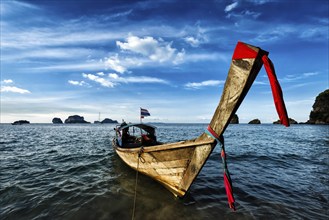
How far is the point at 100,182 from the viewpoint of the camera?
28.4 feet

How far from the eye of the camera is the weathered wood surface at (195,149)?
340 centimetres

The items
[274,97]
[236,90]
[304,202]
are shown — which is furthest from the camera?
[304,202]

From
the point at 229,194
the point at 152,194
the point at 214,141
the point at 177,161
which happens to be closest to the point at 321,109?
the point at 152,194

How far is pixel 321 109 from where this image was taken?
305 ft

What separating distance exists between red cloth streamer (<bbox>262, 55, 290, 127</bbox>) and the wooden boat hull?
5.90 ft

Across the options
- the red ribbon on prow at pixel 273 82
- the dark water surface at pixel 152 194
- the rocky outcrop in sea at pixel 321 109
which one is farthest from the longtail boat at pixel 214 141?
the rocky outcrop in sea at pixel 321 109

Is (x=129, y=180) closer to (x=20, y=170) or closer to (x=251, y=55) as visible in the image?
(x=20, y=170)

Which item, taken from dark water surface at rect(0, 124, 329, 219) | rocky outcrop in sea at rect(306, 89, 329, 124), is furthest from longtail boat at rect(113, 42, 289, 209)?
rocky outcrop in sea at rect(306, 89, 329, 124)

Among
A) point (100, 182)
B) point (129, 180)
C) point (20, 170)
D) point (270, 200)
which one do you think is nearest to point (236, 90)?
point (270, 200)

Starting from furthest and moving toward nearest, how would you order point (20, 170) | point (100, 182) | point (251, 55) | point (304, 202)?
point (20, 170), point (100, 182), point (304, 202), point (251, 55)

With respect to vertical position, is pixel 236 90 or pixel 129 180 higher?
pixel 236 90

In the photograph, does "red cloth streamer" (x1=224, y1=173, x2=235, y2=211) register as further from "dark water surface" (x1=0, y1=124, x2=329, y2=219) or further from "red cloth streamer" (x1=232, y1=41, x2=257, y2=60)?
"red cloth streamer" (x1=232, y1=41, x2=257, y2=60)

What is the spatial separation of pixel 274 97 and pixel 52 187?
31.6 feet

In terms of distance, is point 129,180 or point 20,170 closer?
point 129,180
